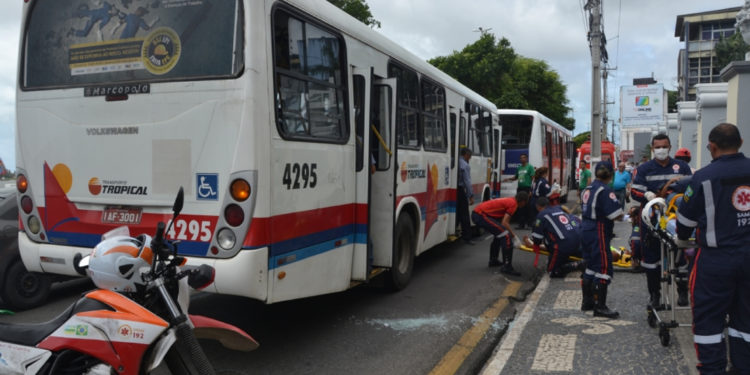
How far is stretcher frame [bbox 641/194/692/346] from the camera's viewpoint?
191 inches

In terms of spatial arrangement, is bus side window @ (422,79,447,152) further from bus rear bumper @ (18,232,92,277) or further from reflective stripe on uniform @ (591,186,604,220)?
bus rear bumper @ (18,232,92,277)

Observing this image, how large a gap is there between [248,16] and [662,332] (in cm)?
420

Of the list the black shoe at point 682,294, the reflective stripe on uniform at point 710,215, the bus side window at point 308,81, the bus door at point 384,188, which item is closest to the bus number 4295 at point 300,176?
the bus side window at point 308,81

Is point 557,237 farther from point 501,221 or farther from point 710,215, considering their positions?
point 710,215

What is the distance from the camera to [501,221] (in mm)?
8703

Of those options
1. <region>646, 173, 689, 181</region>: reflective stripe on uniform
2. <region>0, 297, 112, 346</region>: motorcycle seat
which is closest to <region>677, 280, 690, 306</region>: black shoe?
<region>646, 173, 689, 181</region>: reflective stripe on uniform

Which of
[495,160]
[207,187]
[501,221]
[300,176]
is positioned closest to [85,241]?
[207,187]

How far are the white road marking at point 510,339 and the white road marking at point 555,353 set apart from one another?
0.23m

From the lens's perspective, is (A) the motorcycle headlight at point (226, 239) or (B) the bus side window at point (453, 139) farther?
(B) the bus side window at point (453, 139)

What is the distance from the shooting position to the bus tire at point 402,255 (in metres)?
6.86

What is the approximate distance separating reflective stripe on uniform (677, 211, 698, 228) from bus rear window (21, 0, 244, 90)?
11.0 ft

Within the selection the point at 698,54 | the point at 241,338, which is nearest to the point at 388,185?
the point at 241,338

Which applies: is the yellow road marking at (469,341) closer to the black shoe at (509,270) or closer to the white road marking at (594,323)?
the white road marking at (594,323)

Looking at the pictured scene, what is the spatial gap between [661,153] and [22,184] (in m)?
6.29
